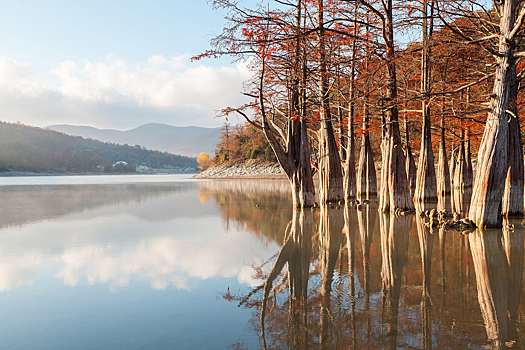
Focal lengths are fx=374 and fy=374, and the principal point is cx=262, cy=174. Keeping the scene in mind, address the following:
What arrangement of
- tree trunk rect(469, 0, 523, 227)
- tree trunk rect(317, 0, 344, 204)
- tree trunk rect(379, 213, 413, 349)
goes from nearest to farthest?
tree trunk rect(379, 213, 413, 349) → tree trunk rect(469, 0, 523, 227) → tree trunk rect(317, 0, 344, 204)

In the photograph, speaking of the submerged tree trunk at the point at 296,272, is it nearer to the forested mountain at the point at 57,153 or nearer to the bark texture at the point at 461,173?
the bark texture at the point at 461,173

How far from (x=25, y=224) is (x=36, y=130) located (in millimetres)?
166903

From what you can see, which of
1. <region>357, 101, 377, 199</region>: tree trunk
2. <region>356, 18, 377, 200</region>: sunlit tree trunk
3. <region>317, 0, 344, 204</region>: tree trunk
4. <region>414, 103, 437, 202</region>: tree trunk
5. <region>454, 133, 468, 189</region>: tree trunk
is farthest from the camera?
<region>454, 133, 468, 189</region>: tree trunk

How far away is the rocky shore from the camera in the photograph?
63250 millimetres

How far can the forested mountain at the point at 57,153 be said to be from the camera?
11956 cm

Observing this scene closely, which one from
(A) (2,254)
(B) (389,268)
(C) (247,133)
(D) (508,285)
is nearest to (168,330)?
(B) (389,268)

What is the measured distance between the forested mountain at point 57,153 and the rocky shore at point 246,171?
204 feet

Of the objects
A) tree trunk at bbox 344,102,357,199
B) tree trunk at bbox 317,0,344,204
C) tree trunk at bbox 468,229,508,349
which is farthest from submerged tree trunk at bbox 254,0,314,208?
tree trunk at bbox 468,229,508,349

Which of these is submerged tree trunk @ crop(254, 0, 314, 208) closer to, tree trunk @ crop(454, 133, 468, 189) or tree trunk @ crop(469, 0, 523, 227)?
tree trunk @ crop(469, 0, 523, 227)

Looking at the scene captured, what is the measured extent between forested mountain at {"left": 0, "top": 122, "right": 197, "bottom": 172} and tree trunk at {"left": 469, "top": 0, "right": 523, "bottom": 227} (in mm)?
116270

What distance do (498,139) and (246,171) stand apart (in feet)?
202

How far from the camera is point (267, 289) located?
5.49 meters

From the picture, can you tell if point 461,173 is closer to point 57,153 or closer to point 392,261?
point 392,261

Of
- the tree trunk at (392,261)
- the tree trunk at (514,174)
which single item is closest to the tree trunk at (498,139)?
the tree trunk at (514,174)
